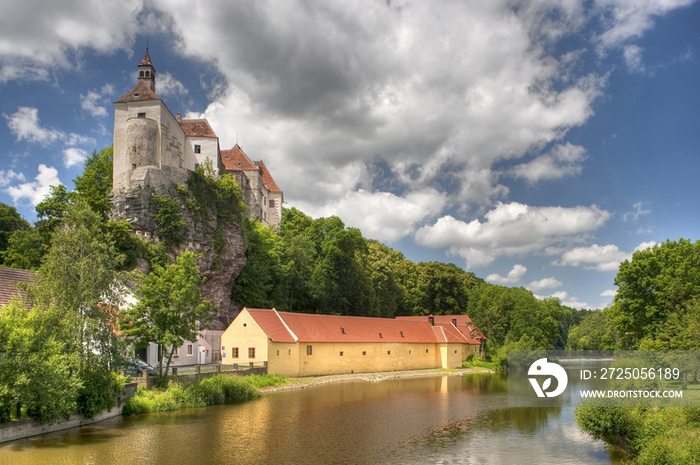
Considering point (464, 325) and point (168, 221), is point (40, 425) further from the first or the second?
point (464, 325)

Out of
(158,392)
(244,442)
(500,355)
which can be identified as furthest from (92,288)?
(500,355)

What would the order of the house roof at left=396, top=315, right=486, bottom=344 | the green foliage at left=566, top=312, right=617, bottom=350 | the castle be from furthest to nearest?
the green foliage at left=566, top=312, right=617, bottom=350
the house roof at left=396, top=315, right=486, bottom=344
the castle

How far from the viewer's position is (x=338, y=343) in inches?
1711

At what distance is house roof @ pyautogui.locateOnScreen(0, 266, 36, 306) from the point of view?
71.5 ft

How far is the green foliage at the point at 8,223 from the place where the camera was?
49.6 metres

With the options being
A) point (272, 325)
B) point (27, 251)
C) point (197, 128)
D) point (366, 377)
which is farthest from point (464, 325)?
point (27, 251)

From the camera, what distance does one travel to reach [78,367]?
64.0 feet

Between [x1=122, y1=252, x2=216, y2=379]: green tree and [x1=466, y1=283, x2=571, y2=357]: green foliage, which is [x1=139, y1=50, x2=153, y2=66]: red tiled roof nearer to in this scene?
[x1=122, y1=252, x2=216, y2=379]: green tree

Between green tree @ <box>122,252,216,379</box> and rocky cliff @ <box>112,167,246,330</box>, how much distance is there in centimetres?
1597

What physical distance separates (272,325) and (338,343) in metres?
7.35

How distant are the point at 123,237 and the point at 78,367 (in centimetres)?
2290

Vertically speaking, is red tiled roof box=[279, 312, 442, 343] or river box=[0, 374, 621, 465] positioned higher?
red tiled roof box=[279, 312, 442, 343]

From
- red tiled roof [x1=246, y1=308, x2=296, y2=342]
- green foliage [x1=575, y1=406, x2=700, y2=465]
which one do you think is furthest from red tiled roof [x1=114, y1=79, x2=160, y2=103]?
green foliage [x1=575, y1=406, x2=700, y2=465]

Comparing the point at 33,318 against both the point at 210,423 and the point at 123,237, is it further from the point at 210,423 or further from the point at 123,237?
the point at 123,237
